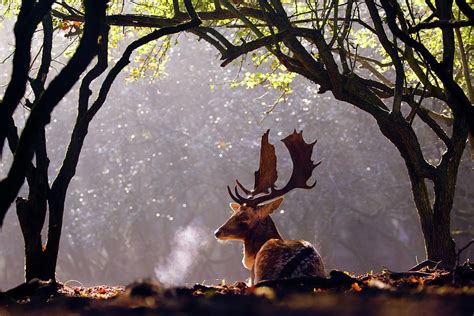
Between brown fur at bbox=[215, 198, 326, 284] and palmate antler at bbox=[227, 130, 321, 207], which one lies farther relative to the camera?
palmate antler at bbox=[227, 130, 321, 207]

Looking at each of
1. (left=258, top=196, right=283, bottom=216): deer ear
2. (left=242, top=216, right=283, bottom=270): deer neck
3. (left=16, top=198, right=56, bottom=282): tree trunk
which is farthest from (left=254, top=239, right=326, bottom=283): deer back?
(left=16, top=198, right=56, bottom=282): tree trunk

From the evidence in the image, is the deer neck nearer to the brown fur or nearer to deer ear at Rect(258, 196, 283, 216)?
the brown fur

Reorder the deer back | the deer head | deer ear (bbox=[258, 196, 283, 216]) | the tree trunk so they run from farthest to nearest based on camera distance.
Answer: the deer head < deer ear (bbox=[258, 196, 283, 216]) < the tree trunk < the deer back

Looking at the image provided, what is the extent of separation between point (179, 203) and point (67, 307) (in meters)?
33.4

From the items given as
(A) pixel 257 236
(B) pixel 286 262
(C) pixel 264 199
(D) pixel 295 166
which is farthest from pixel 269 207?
(B) pixel 286 262

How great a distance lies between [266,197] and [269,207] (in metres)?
0.31

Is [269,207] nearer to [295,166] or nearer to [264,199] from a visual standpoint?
[264,199]

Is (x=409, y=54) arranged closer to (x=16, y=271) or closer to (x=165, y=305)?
(x=165, y=305)

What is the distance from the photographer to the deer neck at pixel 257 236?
9312mm

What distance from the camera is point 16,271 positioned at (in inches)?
1415

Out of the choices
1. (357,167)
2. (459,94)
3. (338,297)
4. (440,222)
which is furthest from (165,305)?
(357,167)

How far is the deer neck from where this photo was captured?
931cm

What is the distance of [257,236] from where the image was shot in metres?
9.36

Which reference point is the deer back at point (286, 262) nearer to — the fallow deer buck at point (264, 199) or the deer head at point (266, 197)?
the fallow deer buck at point (264, 199)
